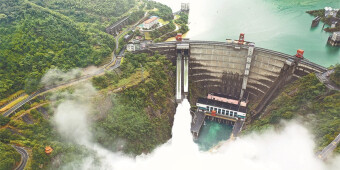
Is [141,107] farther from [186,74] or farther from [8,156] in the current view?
[8,156]

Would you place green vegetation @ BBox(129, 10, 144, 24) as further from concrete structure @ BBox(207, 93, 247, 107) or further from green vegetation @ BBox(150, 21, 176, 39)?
concrete structure @ BBox(207, 93, 247, 107)

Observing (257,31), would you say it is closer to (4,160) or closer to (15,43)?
(15,43)

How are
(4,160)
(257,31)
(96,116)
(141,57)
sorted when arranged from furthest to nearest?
1. (257,31)
2. (141,57)
3. (96,116)
4. (4,160)

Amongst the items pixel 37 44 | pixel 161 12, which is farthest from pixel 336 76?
pixel 161 12

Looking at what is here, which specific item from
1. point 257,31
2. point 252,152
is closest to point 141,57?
point 252,152

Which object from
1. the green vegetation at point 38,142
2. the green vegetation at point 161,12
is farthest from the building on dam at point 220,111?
the green vegetation at point 161,12

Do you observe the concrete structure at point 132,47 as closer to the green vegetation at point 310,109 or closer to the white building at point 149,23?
the white building at point 149,23
